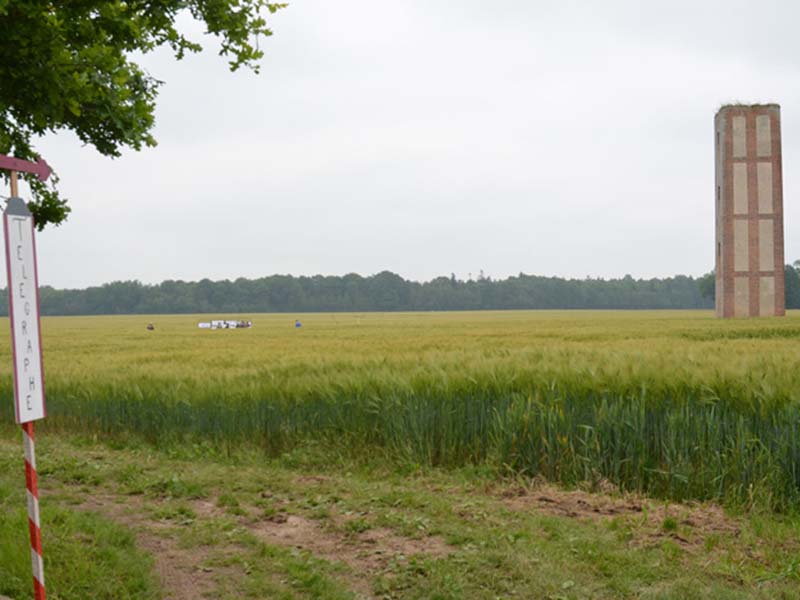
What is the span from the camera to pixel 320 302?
4966 inches

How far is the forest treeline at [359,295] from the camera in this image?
124m

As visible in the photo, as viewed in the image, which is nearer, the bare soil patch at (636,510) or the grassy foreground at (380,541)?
the grassy foreground at (380,541)

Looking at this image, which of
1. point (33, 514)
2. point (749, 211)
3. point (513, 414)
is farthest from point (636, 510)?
point (749, 211)

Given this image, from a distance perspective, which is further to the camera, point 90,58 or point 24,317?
point 90,58

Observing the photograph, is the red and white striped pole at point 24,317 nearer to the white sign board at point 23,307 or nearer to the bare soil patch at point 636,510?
the white sign board at point 23,307

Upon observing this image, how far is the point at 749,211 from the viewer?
5216 centimetres

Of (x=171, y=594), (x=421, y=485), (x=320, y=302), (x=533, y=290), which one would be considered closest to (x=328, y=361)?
(x=421, y=485)

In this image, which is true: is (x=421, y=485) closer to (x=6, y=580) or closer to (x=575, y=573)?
(x=575, y=573)

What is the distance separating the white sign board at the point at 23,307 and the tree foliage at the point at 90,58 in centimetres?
305

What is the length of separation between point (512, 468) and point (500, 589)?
394 cm

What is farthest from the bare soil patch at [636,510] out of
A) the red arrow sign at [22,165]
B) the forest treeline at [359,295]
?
the forest treeline at [359,295]

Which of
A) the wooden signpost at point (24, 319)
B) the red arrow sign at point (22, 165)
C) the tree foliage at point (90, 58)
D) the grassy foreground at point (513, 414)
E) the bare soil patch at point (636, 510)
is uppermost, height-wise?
the tree foliage at point (90, 58)

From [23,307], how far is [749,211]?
5398cm

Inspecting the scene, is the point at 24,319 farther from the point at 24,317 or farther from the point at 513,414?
the point at 513,414
